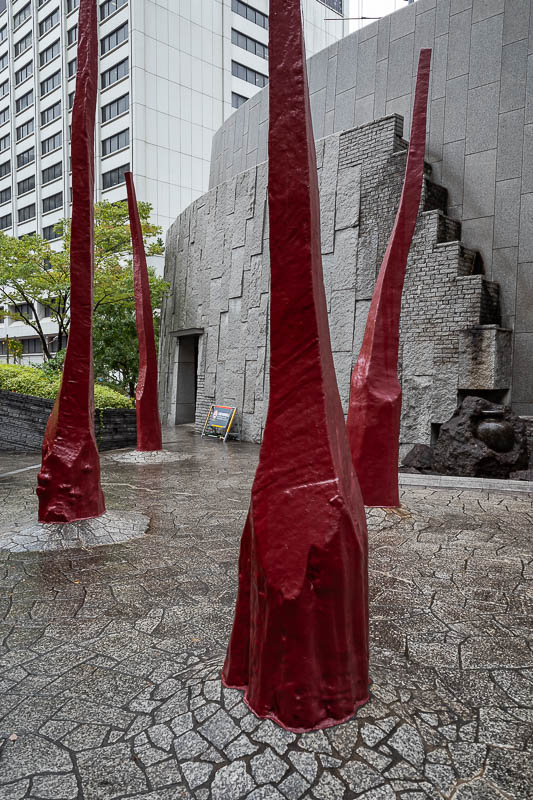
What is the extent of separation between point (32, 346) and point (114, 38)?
17.2 meters

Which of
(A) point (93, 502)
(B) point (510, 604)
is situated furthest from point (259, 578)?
(A) point (93, 502)

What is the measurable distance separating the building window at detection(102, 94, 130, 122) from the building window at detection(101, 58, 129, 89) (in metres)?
0.81

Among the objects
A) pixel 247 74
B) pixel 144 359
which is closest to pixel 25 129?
pixel 247 74

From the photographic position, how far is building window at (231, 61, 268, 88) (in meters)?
26.7

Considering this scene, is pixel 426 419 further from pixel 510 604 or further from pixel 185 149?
pixel 185 149

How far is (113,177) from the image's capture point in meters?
24.3

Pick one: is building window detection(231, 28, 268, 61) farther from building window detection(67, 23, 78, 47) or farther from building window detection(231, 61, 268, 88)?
building window detection(67, 23, 78, 47)

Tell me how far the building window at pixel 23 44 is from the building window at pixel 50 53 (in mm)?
1747

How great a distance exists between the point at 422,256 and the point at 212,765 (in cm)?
788

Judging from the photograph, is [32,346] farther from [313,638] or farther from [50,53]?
[313,638]

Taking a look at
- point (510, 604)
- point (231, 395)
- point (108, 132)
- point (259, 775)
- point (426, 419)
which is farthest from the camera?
point (108, 132)

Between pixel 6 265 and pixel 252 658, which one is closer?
pixel 252 658

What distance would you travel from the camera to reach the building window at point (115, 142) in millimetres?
23609

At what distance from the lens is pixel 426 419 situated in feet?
27.3
